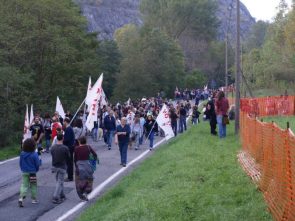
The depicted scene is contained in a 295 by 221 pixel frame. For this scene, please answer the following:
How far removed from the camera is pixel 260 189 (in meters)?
11.4

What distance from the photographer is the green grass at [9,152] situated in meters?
23.3

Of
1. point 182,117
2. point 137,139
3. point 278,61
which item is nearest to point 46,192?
point 137,139

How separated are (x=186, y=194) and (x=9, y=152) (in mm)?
14723

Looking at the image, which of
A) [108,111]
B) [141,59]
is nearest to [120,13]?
[141,59]

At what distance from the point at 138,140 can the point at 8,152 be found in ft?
18.1

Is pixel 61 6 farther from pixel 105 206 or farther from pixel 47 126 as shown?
pixel 105 206

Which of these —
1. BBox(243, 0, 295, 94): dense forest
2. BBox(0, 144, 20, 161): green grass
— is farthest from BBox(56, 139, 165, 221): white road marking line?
BBox(243, 0, 295, 94): dense forest

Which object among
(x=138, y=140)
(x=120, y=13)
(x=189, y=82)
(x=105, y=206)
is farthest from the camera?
(x=120, y=13)

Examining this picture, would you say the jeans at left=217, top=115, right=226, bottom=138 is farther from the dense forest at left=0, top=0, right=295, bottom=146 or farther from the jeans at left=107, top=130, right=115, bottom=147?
the dense forest at left=0, top=0, right=295, bottom=146

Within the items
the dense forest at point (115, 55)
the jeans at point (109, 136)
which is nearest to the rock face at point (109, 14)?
the dense forest at point (115, 55)

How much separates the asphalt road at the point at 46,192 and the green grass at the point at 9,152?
1.62 metres

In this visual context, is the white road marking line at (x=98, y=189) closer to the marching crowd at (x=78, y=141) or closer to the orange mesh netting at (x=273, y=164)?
the marching crowd at (x=78, y=141)

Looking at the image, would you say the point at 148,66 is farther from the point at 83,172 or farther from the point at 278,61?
the point at 83,172

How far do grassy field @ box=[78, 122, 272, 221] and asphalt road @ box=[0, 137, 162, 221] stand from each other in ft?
1.65
